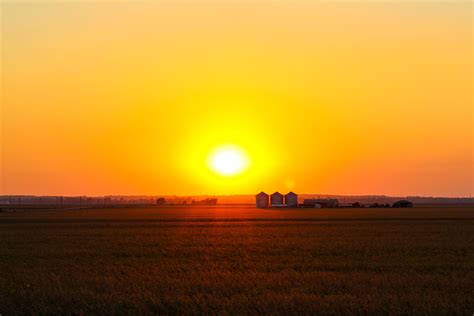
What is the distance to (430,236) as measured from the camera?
38688mm

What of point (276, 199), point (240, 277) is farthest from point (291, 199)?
point (240, 277)

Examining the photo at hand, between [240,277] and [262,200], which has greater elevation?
[262,200]

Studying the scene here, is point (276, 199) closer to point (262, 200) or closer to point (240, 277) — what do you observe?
point (262, 200)

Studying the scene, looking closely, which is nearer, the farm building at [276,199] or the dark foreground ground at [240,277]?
the dark foreground ground at [240,277]

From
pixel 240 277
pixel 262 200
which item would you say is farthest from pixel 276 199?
pixel 240 277

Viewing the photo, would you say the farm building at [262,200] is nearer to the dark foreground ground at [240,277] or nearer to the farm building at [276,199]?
the farm building at [276,199]

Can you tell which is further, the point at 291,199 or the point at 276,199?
the point at 276,199

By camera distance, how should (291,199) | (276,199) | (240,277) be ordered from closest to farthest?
(240,277) → (291,199) → (276,199)

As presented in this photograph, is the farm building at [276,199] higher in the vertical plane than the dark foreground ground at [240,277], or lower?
higher

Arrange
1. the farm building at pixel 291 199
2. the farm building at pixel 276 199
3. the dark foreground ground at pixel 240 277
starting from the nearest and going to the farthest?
the dark foreground ground at pixel 240 277 → the farm building at pixel 291 199 → the farm building at pixel 276 199

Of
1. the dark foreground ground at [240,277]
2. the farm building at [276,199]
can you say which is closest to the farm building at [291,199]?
the farm building at [276,199]

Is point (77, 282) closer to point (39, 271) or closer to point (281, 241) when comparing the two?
point (39, 271)

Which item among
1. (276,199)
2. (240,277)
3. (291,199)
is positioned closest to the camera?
(240,277)

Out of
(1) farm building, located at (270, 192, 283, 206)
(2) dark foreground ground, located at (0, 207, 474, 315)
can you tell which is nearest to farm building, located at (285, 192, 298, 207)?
(1) farm building, located at (270, 192, 283, 206)
